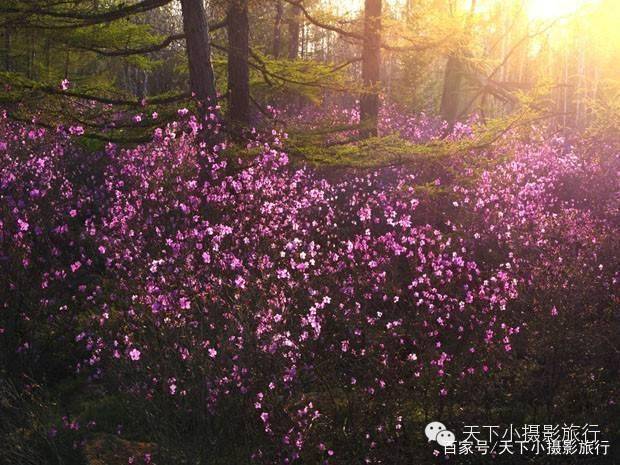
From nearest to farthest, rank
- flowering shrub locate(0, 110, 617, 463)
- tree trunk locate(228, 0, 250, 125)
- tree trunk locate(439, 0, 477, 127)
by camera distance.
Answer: flowering shrub locate(0, 110, 617, 463), tree trunk locate(228, 0, 250, 125), tree trunk locate(439, 0, 477, 127)

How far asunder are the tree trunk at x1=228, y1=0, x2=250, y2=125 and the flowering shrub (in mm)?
1425

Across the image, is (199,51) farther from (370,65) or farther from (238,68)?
(370,65)

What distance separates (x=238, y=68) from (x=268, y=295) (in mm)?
5296

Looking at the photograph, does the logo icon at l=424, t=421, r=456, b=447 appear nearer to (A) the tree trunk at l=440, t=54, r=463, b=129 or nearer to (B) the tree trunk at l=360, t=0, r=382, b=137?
(B) the tree trunk at l=360, t=0, r=382, b=137

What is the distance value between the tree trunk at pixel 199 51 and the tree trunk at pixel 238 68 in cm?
97

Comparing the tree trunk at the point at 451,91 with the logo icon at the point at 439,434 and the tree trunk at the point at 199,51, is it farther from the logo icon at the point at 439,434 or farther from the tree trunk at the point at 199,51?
the logo icon at the point at 439,434

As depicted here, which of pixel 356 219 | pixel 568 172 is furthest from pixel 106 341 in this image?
pixel 568 172

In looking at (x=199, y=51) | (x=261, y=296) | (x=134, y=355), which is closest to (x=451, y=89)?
(x=199, y=51)

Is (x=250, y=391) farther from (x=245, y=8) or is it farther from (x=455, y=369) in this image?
(x=245, y=8)

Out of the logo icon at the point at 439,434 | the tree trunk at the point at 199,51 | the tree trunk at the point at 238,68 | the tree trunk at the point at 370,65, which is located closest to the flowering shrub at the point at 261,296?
the logo icon at the point at 439,434

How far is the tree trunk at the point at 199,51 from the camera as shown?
7.60m

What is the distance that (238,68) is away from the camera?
880 cm

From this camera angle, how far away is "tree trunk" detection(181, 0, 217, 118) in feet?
24.9

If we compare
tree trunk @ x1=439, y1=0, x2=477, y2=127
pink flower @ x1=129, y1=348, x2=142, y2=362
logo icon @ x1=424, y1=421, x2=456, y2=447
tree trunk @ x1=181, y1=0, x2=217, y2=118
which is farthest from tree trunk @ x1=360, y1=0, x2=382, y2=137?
pink flower @ x1=129, y1=348, x2=142, y2=362
